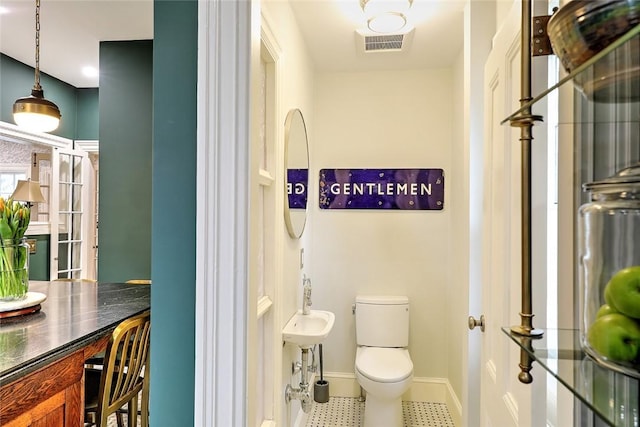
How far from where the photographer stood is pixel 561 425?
86 cm

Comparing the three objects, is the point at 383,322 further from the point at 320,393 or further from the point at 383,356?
the point at 320,393

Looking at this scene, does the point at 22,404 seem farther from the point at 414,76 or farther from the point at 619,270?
the point at 414,76

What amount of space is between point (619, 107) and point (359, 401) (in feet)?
9.19

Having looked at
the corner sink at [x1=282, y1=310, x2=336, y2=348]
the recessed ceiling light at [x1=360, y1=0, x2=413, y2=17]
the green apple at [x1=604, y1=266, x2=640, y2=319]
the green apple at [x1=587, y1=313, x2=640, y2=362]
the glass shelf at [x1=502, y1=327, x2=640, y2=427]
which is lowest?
the corner sink at [x1=282, y1=310, x2=336, y2=348]

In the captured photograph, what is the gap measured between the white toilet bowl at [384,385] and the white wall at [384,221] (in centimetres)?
55

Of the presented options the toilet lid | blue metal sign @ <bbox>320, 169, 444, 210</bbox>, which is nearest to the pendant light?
blue metal sign @ <bbox>320, 169, 444, 210</bbox>

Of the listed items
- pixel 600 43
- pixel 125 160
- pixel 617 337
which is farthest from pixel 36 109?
pixel 617 337

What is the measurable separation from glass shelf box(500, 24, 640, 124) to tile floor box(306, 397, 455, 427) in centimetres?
255

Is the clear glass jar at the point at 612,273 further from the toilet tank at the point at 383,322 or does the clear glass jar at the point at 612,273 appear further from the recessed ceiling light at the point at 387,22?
the toilet tank at the point at 383,322

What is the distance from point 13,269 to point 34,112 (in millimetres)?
1307

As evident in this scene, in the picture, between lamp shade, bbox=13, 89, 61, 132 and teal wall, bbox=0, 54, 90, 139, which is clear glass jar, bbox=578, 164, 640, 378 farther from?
teal wall, bbox=0, 54, 90, 139

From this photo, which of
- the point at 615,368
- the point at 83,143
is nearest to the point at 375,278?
the point at 615,368

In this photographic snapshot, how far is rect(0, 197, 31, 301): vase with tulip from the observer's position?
1526mm

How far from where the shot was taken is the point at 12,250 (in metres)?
1.56
